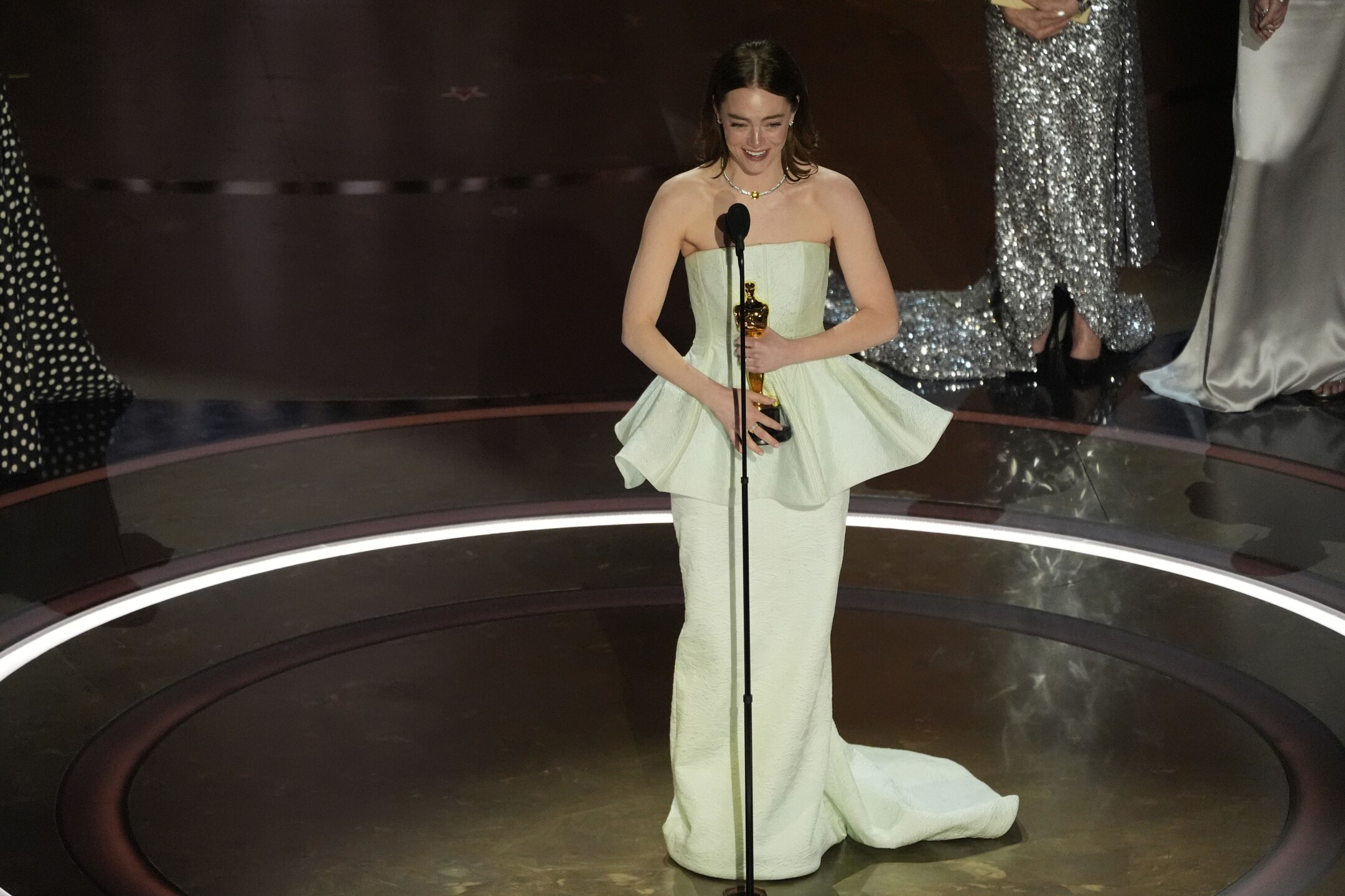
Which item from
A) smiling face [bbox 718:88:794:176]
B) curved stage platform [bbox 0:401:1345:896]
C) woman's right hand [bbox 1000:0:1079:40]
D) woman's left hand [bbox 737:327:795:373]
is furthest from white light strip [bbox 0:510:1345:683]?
woman's right hand [bbox 1000:0:1079:40]

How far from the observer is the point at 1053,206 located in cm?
694

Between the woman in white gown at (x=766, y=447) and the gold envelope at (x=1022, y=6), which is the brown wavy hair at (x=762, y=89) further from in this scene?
the gold envelope at (x=1022, y=6)

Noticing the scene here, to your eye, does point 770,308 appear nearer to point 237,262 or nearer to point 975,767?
point 975,767

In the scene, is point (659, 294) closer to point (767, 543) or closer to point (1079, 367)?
point (767, 543)

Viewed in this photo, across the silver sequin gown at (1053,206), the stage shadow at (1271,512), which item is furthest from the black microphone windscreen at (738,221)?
the silver sequin gown at (1053,206)

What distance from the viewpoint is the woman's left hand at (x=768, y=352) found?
3086 mm

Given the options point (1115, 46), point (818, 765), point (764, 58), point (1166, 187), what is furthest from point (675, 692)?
point (1166, 187)

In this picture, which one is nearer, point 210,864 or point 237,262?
point 210,864

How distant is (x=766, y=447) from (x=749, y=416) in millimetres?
101

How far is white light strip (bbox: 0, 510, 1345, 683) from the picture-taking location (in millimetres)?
4652

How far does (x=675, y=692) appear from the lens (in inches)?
132

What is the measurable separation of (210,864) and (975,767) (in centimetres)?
159

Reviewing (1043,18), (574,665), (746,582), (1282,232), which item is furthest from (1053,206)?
(746,582)

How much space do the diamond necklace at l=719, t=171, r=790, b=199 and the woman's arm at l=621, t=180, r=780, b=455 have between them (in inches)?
3.0
